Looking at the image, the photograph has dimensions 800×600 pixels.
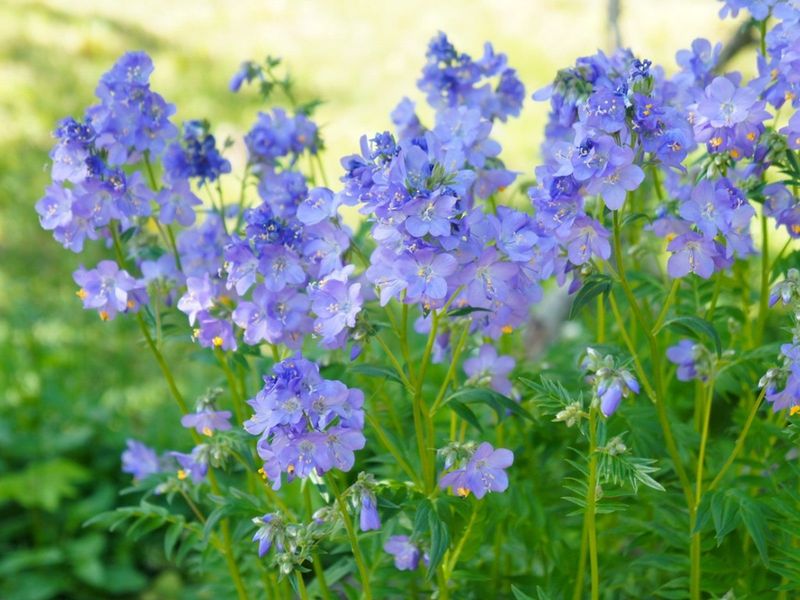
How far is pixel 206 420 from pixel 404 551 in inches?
19.7

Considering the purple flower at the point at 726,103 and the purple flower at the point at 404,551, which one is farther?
the purple flower at the point at 404,551

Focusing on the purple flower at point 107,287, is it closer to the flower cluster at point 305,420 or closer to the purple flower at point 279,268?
the purple flower at point 279,268

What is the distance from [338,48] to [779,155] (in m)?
6.56

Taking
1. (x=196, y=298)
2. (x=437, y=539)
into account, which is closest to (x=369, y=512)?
(x=437, y=539)

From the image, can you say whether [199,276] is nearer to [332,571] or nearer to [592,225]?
[332,571]

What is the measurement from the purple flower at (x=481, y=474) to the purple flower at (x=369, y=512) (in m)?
0.16

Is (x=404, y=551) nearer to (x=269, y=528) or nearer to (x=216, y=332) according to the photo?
(x=269, y=528)

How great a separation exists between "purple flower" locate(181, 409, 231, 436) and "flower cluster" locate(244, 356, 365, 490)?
17.8 inches

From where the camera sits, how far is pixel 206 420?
2281 millimetres

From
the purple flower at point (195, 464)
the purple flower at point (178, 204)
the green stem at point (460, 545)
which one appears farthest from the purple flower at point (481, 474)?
the purple flower at point (178, 204)

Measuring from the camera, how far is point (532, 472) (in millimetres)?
2701

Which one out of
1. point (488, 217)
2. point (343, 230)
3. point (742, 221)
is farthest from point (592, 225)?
point (343, 230)

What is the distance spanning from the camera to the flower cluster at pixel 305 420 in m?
1.74

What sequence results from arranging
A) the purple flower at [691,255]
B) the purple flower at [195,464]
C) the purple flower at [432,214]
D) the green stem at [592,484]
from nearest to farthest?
1. the purple flower at [432,214]
2. the green stem at [592,484]
3. the purple flower at [691,255]
4. the purple flower at [195,464]
